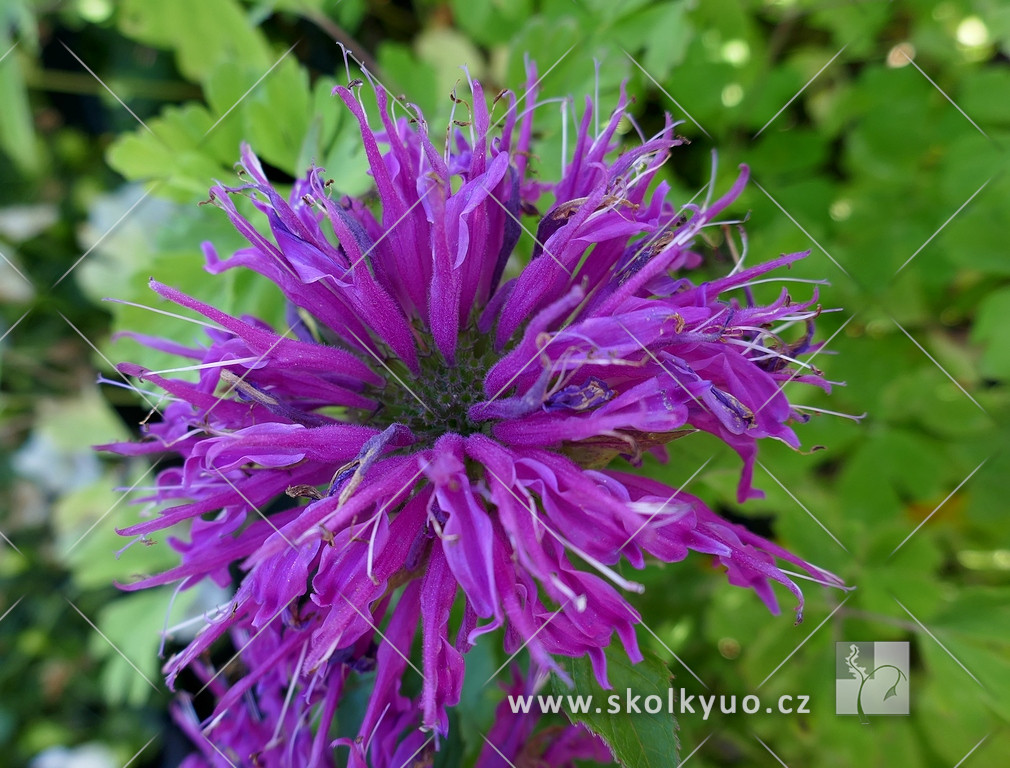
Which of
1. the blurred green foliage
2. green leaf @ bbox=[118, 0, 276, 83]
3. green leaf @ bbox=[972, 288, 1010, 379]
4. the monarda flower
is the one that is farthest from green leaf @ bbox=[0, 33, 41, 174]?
green leaf @ bbox=[972, 288, 1010, 379]

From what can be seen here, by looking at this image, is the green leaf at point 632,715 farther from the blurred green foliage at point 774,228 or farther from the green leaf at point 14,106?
the green leaf at point 14,106

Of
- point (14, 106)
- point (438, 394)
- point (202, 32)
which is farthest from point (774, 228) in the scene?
point (14, 106)

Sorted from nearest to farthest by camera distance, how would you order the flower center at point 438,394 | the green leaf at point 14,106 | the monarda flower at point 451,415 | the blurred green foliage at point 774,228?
the monarda flower at point 451,415 → the flower center at point 438,394 → the blurred green foliage at point 774,228 → the green leaf at point 14,106

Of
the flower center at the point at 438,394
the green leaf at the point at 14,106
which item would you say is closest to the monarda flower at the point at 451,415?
the flower center at the point at 438,394

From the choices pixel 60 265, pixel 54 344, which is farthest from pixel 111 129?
pixel 54 344

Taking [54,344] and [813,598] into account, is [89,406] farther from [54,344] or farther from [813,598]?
[813,598]
